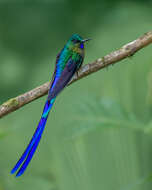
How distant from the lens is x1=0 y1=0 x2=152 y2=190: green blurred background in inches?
115

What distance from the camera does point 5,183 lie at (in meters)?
2.93

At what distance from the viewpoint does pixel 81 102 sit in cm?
306

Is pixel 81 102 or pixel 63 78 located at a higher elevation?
pixel 63 78

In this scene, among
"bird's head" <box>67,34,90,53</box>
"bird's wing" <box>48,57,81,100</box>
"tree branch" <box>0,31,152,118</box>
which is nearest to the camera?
"tree branch" <box>0,31,152,118</box>

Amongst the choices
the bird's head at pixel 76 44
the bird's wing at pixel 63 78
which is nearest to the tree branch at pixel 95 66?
the bird's wing at pixel 63 78

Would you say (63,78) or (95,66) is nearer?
(95,66)

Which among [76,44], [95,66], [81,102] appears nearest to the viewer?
[95,66]

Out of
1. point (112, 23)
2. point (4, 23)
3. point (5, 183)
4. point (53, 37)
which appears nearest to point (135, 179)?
point (5, 183)

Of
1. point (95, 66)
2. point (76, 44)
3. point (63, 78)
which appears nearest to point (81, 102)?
point (76, 44)

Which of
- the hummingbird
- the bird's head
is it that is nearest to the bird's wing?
the hummingbird

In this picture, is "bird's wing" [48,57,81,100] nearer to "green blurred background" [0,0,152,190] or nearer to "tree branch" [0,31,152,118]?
"tree branch" [0,31,152,118]

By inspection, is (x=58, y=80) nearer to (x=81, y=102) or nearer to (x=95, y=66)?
(x=95, y=66)

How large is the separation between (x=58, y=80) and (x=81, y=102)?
1.89ft

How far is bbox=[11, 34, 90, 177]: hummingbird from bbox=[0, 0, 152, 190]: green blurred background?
0.54ft
